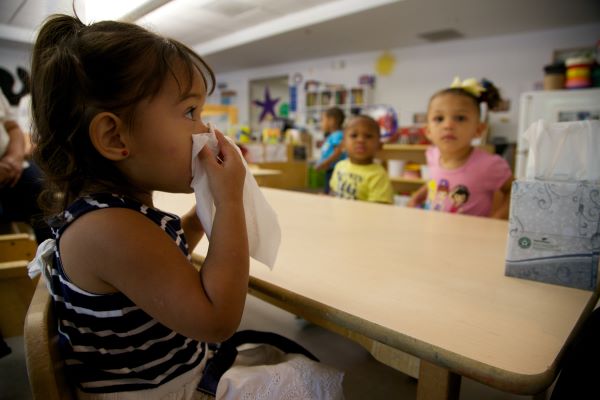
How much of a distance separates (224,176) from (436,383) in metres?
0.37

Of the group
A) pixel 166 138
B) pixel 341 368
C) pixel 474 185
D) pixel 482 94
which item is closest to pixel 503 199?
pixel 474 185

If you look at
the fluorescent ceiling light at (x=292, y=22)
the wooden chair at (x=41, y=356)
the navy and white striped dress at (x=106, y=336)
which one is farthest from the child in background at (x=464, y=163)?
the fluorescent ceiling light at (x=292, y=22)

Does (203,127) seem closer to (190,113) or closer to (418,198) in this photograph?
(190,113)

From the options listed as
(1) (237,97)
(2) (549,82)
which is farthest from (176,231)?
(1) (237,97)

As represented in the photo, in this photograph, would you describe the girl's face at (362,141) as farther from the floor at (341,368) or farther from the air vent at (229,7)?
the air vent at (229,7)

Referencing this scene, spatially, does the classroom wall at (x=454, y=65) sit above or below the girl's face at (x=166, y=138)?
above

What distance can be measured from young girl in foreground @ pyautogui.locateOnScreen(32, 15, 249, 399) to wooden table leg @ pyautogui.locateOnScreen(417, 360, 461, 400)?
23 centimetres

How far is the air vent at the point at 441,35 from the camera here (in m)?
5.18

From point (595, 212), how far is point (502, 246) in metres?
0.27

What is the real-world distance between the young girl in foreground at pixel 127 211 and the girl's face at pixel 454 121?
1255mm

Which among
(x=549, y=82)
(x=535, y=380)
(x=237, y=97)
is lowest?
(x=535, y=380)

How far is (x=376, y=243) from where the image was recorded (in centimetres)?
81

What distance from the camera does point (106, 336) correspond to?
0.49 m

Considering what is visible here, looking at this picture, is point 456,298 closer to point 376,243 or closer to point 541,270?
point 541,270
